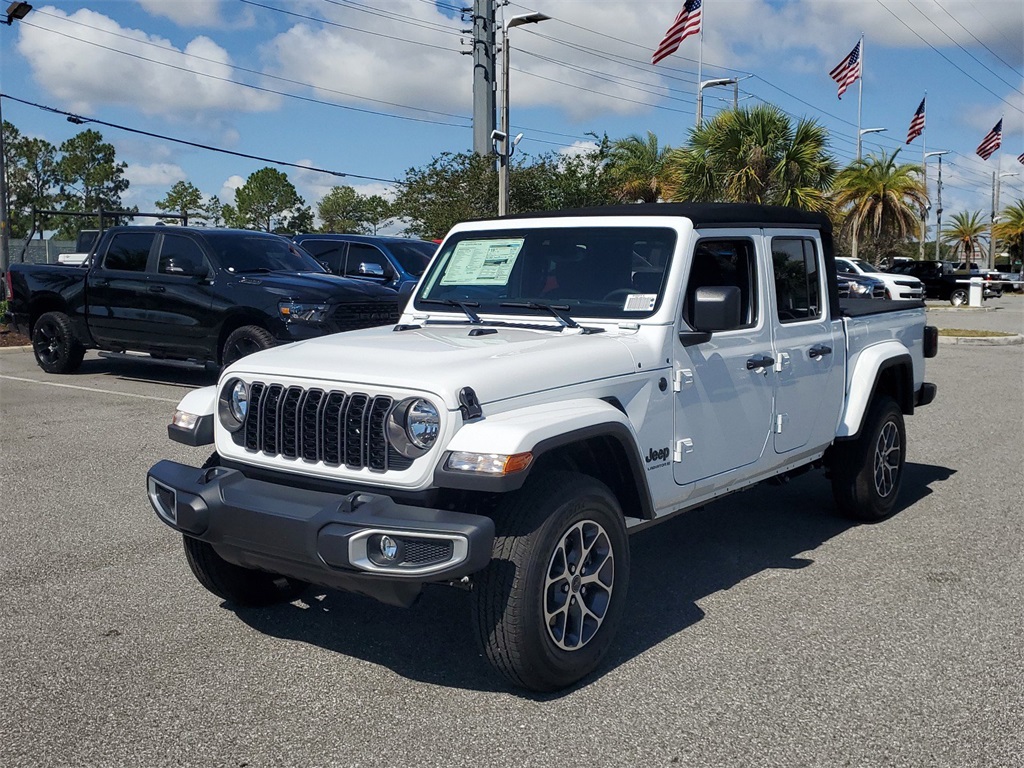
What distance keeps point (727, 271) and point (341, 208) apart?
378 feet

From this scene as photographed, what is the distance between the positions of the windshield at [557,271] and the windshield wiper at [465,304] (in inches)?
0.6

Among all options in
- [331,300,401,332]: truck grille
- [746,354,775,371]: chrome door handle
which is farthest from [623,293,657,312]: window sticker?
[331,300,401,332]: truck grille

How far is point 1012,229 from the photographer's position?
215ft

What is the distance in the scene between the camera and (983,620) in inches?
191

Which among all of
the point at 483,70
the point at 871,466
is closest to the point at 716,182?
the point at 483,70

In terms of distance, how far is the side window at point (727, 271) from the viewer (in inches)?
195

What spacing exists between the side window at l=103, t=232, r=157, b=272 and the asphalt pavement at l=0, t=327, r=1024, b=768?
237 inches

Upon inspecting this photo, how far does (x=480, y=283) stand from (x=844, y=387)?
231 centimetres

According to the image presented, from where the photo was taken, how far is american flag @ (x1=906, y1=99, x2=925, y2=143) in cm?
4306

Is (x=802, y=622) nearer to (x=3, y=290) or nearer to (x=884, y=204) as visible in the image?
(x=3, y=290)

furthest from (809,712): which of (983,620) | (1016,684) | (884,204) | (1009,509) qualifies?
(884,204)

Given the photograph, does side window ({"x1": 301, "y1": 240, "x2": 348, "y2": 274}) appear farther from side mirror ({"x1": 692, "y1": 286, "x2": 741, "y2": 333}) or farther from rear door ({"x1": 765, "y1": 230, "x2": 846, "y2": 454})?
side mirror ({"x1": 692, "y1": 286, "x2": 741, "y2": 333})

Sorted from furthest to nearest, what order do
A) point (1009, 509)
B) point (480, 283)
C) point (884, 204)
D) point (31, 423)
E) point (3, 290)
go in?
point (884, 204), point (3, 290), point (31, 423), point (1009, 509), point (480, 283)

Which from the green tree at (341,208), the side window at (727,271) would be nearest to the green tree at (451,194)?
the side window at (727,271)
